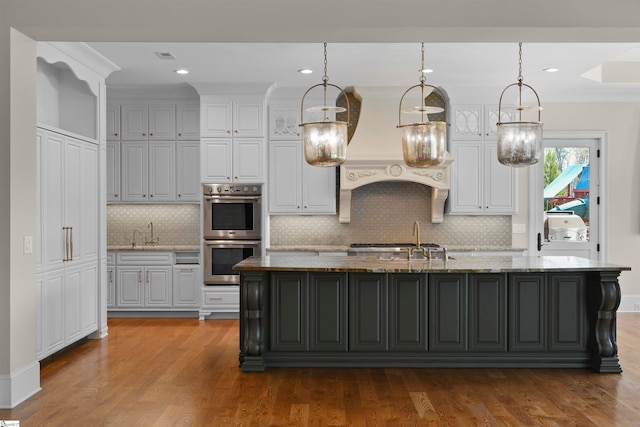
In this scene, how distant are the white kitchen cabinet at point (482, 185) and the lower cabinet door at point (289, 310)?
10.5ft

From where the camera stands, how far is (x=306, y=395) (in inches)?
165

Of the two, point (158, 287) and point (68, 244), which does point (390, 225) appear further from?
point (68, 244)

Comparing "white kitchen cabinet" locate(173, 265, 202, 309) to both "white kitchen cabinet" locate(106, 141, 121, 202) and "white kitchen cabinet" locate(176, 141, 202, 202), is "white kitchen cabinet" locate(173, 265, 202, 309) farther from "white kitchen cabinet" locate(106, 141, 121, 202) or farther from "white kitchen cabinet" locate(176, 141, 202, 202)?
"white kitchen cabinet" locate(106, 141, 121, 202)

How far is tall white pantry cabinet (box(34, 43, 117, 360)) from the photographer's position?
4.91m

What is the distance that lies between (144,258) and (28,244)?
302 cm

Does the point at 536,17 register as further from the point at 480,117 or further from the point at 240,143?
the point at 240,143

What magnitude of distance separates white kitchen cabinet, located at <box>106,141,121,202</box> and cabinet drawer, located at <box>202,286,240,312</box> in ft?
5.36

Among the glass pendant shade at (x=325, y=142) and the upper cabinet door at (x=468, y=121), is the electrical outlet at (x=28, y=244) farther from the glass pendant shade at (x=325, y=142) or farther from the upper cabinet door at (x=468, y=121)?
the upper cabinet door at (x=468, y=121)

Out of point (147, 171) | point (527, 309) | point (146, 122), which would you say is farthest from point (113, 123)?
point (527, 309)

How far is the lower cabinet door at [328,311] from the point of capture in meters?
4.86

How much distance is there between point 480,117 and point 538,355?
135 inches

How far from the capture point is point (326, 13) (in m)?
3.94

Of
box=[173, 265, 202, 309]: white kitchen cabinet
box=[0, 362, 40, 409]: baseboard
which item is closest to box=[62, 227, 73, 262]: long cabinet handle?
box=[0, 362, 40, 409]: baseboard

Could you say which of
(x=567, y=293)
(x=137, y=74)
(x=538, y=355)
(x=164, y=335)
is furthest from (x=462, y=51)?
(x=164, y=335)
